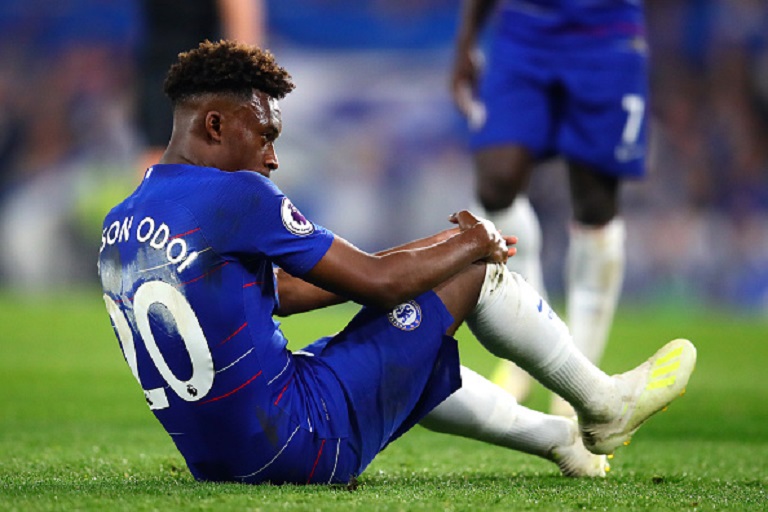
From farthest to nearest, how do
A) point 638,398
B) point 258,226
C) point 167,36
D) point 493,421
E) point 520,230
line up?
point 167,36
point 520,230
point 493,421
point 638,398
point 258,226

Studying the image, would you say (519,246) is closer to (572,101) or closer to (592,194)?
(592,194)

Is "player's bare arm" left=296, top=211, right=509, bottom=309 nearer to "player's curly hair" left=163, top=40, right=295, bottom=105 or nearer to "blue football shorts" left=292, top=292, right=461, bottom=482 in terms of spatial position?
"blue football shorts" left=292, top=292, right=461, bottom=482

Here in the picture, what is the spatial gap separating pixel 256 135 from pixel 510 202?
7.63ft

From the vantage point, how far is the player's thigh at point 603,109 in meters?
5.14

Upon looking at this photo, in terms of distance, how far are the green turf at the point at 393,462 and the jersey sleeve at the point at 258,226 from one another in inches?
21.8

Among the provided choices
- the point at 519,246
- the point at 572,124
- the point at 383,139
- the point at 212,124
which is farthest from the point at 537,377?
the point at 383,139

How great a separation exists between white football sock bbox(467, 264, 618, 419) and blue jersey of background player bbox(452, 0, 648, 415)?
1.79 meters

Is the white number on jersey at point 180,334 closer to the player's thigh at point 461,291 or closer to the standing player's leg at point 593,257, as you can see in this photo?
the player's thigh at point 461,291

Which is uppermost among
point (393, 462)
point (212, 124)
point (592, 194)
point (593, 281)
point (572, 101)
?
point (212, 124)

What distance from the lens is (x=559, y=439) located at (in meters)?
3.40

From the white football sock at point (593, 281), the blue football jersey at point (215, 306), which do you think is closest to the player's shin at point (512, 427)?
the blue football jersey at point (215, 306)

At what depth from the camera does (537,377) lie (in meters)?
3.22

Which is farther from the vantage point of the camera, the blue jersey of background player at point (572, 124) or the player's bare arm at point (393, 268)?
the blue jersey of background player at point (572, 124)

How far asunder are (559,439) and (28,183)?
49.1 ft
